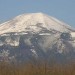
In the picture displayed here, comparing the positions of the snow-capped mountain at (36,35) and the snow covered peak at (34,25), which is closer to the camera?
the snow-capped mountain at (36,35)

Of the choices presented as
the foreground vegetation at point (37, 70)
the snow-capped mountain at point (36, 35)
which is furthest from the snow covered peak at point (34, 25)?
the foreground vegetation at point (37, 70)

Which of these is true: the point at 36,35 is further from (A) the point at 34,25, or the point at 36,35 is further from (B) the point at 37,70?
(B) the point at 37,70

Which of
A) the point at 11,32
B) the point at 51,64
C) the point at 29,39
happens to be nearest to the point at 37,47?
the point at 29,39

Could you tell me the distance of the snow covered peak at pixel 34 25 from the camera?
156125 millimetres

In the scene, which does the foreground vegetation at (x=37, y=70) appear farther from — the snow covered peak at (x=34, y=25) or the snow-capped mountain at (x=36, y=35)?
the snow covered peak at (x=34, y=25)

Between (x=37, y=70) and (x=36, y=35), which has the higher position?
(x=37, y=70)

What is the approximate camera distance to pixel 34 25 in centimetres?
15738

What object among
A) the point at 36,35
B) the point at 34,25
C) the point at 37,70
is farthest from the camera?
the point at 34,25

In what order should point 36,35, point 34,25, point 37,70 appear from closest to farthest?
point 37,70, point 36,35, point 34,25

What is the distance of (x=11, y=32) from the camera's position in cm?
15975

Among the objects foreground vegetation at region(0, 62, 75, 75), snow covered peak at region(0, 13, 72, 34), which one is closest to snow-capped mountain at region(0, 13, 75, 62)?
snow covered peak at region(0, 13, 72, 34)

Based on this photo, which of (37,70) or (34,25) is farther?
(34,25)

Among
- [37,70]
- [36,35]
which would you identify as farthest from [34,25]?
[37,70]

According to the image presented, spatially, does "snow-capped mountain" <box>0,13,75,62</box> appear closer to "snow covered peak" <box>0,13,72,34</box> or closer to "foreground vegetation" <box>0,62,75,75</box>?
"snow covered peak" <box>0,13,72,34</box>
